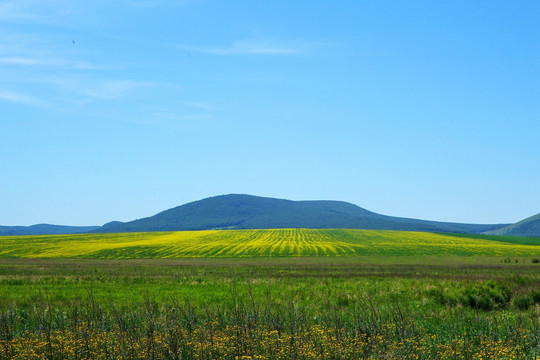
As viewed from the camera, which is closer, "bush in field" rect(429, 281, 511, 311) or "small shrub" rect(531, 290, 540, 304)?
"bush in field" rect(429, 281, 511, 311)

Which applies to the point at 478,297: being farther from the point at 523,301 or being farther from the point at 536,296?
the point at 536,296

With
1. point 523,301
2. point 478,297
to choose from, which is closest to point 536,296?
point 523,301

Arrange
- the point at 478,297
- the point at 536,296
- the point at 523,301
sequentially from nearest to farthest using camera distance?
the point at 478,297 → the point at 523,301 → the point at 536,296

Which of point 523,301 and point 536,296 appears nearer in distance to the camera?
point 523,301

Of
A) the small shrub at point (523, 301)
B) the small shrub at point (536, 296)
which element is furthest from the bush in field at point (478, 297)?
the small shrub at point (536, 296)

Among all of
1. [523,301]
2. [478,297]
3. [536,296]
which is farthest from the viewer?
[536,296]

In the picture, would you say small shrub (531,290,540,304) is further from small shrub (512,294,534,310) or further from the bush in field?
the bush in field

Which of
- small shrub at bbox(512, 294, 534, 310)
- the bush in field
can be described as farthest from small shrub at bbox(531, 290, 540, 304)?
the bush in field

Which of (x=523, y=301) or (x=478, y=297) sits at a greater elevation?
(x=478, y=297)

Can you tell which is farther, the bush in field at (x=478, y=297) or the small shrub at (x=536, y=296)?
the small shrub at (x=536, y=296)

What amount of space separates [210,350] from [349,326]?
18.3 ft

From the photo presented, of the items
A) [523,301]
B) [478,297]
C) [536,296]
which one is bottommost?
[523,301]

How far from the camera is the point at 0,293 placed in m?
26.3

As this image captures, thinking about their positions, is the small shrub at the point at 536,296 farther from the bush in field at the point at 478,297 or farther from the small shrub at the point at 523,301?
the bush in field at the point at 478,297
